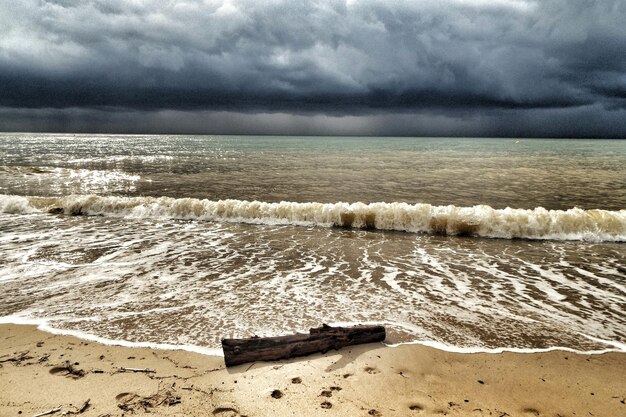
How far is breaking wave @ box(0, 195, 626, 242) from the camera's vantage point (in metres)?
11.2

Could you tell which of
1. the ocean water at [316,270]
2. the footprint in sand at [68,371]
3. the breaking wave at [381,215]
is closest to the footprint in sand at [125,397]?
the footprint in sand at [68,371]

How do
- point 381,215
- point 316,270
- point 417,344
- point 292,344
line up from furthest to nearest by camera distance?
point 381,215 < point 316,270 < point 417,344 < point 292,344

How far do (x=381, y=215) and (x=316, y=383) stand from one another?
30.1ft

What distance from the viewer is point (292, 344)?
13.7 ft

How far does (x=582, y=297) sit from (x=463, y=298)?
223cm

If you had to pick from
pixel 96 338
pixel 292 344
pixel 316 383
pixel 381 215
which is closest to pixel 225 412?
pixel 316 383

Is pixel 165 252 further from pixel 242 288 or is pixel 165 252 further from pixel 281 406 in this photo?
pixel 281 406

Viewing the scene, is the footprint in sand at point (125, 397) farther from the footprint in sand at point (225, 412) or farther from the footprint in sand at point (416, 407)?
the footprint in sand at point (416, 407)

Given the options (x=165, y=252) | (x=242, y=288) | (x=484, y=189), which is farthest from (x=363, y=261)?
(x=484, y=189)

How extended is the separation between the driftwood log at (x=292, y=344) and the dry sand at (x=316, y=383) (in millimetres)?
99

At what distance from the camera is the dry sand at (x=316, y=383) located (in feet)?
11.1

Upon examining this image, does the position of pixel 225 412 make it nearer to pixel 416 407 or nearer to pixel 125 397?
pixel 125 397

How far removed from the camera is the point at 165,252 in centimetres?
908

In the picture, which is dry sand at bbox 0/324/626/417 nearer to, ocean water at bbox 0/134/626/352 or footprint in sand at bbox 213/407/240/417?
footprint in sand at bbox 213/407/240/417
